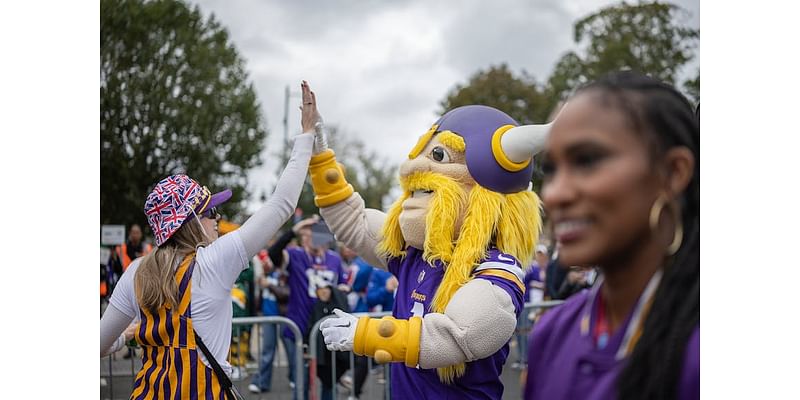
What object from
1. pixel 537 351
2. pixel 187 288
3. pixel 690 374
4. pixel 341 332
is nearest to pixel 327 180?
pixel 187 288

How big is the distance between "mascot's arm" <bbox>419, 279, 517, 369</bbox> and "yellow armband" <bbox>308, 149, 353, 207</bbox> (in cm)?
96

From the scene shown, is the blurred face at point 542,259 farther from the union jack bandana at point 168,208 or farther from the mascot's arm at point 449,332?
the union jack bandana at point 168,208

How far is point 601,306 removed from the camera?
1.50m

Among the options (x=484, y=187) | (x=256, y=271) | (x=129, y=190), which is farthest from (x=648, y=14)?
(x=484, y=187)

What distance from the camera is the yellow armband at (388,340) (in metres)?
2.56

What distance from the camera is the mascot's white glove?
2584 mm

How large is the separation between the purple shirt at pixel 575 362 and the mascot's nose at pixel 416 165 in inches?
59.4

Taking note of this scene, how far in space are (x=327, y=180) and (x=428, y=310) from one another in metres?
0.86

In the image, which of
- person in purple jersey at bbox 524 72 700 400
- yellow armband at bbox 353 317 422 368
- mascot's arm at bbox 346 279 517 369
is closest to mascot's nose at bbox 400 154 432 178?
mascot's arm at bbox 346 279 517 369

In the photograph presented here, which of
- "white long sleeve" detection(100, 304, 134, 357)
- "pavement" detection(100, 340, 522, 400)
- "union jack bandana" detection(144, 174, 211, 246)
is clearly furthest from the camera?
"pavement" detection(100, 340, 522, 400)

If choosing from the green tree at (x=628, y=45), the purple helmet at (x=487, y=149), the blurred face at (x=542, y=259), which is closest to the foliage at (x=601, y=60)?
the green tree at (x=628, y=45)

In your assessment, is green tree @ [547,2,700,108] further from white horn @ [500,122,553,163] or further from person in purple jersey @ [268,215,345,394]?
white horn @ [500,122,553,163]

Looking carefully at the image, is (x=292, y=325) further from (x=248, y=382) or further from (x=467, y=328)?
(x=467, y=328)
